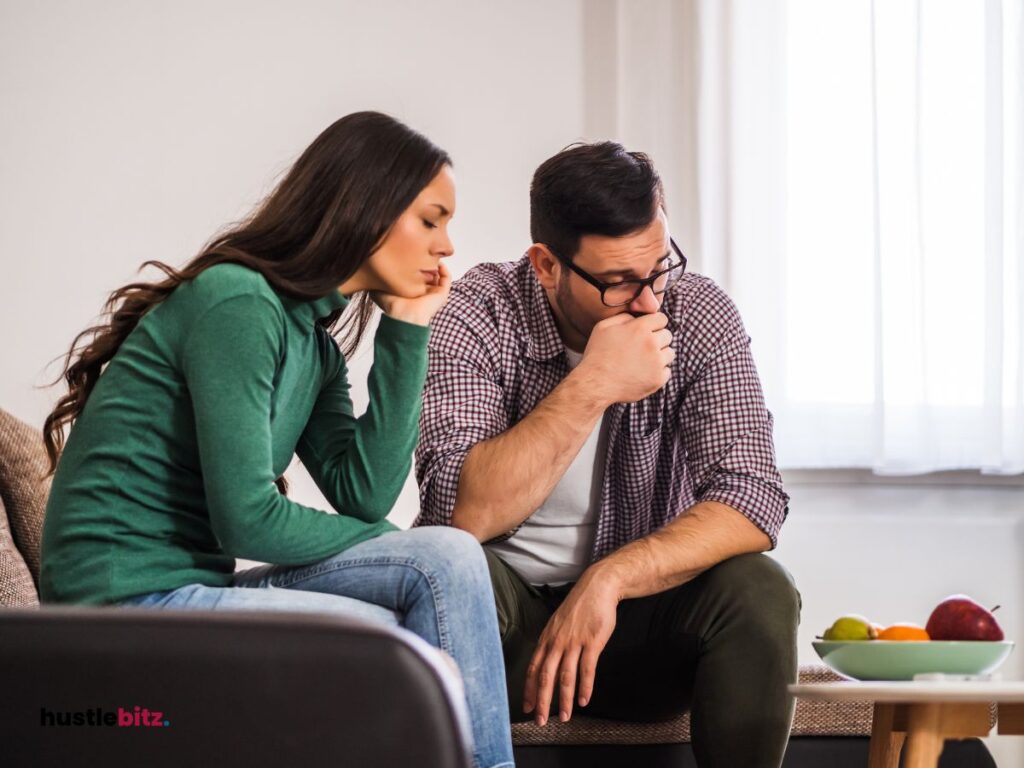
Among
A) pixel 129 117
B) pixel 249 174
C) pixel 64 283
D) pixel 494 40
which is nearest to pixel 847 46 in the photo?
pixel 494 40

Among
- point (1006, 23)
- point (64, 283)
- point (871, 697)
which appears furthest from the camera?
point (1006, 23)

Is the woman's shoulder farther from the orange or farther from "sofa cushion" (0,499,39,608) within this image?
the orange

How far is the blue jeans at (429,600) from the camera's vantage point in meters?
1.11

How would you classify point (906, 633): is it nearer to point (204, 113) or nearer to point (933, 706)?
point (933, 706)

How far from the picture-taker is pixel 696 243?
2865mm

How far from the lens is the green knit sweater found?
44.2 inches

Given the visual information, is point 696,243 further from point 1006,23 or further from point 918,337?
point 1006,23

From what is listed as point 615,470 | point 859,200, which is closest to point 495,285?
point 615,470

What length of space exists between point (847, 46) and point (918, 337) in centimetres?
74

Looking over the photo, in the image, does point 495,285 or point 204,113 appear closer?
point 495,285

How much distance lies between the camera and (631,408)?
1775mm

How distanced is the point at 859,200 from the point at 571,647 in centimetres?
179

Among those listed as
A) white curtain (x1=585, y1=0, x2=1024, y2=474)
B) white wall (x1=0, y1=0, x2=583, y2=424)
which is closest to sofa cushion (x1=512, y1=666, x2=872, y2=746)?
white curtain (x1=585, y1=0, x2=1024, y2=474)

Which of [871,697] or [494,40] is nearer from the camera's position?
[871,697]
